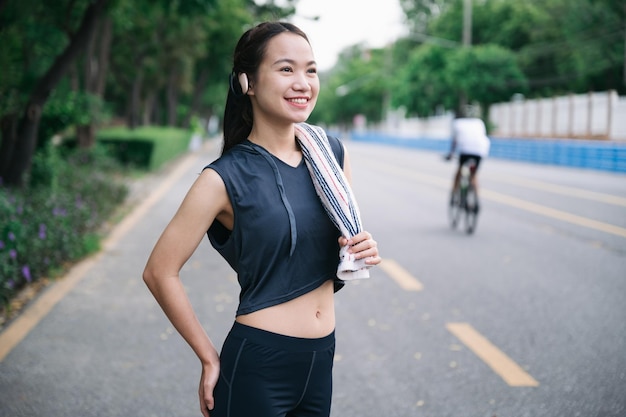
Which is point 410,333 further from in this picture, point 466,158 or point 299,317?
point 466,158

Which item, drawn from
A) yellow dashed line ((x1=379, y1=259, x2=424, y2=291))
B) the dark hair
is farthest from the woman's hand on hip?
yellow dashed line ((x1=379, y1=259, x2=424, y2=291))

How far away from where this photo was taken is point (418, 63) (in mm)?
58781

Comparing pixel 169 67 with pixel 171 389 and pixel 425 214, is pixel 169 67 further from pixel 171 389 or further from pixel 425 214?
pixel 171 389

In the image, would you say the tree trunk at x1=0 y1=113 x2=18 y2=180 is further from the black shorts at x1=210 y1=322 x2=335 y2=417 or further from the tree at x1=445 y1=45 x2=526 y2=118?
the tree at x1=445 y1=45 x2=526 y2=118

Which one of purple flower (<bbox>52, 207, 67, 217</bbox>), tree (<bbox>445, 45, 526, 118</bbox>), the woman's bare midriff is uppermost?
tree (<bbox>445, 45, 526, 118</bbox>)

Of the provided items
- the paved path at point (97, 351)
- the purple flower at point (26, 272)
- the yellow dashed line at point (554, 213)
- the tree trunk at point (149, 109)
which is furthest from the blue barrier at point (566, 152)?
the tree trunk at point (149, 109)

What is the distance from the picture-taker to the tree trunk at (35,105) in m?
12.1

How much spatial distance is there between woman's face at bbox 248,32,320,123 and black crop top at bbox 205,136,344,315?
0.13 m

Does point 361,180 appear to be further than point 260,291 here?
Yes

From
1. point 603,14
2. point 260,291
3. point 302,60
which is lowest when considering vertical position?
point 260,291

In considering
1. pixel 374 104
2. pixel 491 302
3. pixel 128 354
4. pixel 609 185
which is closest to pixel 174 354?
pixel 128 354

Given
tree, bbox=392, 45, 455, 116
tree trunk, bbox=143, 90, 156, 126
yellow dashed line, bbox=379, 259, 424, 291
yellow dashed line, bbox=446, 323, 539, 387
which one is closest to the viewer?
yellow dashed line, bbox=446, 323, 539, 387

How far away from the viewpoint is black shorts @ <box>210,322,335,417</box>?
83.3 inches

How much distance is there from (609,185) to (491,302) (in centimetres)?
1303
